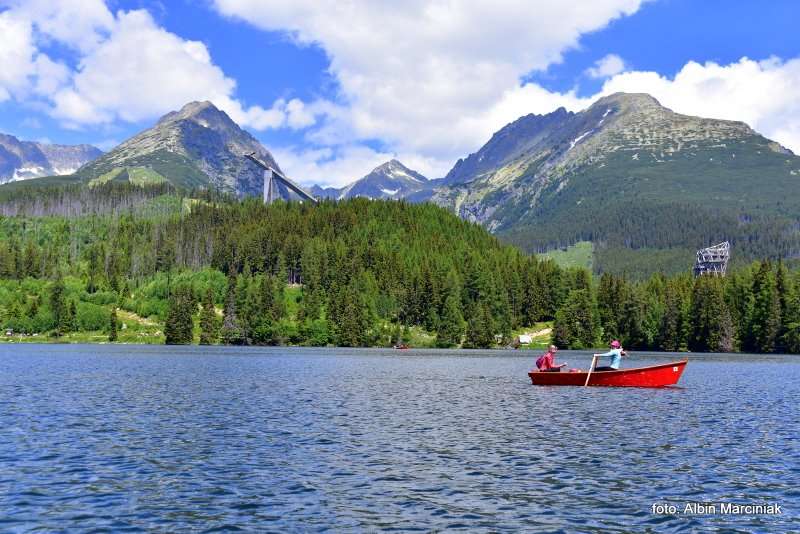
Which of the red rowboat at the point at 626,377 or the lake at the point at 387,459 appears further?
the red rowboat at the point at 626,377

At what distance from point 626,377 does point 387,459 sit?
5029 cm

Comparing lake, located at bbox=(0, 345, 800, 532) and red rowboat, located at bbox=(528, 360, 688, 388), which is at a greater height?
red rowboat, located at bbox=(528, 360, 688, 388)

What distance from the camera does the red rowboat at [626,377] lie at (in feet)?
265

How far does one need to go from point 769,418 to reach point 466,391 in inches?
1170

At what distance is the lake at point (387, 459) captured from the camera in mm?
27250

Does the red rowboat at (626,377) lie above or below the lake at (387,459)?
above

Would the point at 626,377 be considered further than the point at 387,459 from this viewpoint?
Yes

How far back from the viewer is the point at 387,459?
38000mm

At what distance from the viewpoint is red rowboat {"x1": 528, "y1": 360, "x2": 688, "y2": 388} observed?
265 ft

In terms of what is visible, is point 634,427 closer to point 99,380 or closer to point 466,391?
point 466,391

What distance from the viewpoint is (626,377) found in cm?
8100

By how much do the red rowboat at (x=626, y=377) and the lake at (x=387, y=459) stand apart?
673 centimetres

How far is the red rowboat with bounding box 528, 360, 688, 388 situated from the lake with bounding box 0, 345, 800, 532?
6733 millimetres

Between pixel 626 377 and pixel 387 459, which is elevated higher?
pixel 626 377
